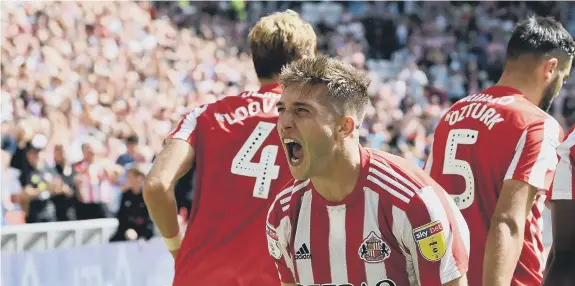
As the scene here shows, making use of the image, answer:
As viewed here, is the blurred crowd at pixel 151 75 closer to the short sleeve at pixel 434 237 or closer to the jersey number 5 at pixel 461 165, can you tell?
the jersey number 5 at pixel 461 165

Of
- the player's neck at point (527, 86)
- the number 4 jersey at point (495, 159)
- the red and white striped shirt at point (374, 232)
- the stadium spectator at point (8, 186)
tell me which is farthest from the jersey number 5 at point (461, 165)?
the stadium spectator at point (8, 186)

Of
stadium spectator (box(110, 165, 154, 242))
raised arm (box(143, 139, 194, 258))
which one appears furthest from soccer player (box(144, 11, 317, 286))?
stadium spectator (box(110, 165, 154, 242))

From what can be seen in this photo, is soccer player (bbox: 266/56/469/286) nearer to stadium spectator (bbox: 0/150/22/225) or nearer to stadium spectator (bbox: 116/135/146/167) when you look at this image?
stadium spectator (bbox: 0/150/22/225)

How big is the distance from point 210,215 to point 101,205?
5374mm

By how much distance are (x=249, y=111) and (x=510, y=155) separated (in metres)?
1.20

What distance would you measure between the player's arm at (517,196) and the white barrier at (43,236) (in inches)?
191

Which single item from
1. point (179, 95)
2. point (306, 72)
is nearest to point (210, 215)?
point (306, 72)

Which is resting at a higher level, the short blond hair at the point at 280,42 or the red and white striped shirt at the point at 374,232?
the short blond hair at the point at 280,42

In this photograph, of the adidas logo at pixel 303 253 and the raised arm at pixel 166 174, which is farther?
the raised arm at pixel 166 174

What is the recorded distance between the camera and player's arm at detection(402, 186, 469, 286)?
314cm

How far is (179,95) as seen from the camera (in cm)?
1468

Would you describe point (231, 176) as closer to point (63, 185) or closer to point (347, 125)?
point (347, 125)

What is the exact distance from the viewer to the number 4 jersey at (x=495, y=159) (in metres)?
4.27

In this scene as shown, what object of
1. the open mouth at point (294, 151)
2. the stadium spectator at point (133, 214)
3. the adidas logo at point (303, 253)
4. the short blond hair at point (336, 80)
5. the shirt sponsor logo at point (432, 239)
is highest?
the short blond hair at point (336, 80)
